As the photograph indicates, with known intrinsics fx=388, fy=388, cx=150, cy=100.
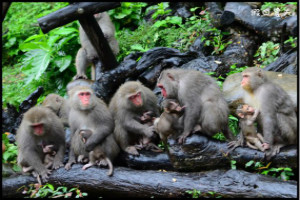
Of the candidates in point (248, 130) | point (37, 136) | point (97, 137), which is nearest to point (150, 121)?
point (97, 137)

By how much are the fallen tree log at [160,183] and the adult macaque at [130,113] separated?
2.29ft

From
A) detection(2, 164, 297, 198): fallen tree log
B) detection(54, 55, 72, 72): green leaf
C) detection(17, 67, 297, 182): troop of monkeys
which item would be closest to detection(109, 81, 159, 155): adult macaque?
detection(17, 67, 297, 182): troop of monkeys

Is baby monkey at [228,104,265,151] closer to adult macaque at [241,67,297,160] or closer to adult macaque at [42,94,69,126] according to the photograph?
adult macaque at [241,67,297,160]

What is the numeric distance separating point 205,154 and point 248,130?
819 millimetres

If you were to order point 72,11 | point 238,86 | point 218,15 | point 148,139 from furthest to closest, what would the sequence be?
point 218,15 → point 72,11 → point 238,86 → point 148,139

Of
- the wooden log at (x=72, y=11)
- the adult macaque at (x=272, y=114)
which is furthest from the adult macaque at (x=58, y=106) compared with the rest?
the adult macaque at (x=272, y=114)

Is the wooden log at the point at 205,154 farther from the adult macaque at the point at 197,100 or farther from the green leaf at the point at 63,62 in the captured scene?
the green leaf at the point at 63,62

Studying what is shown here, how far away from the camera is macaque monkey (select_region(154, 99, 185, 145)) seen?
6660mm

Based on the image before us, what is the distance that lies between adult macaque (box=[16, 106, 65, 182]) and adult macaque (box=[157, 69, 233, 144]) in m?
2.27

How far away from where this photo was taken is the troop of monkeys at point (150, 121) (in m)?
6.30

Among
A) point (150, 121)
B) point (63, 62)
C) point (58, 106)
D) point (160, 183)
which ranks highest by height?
point (63, 62)

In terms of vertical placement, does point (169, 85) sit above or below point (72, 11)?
below

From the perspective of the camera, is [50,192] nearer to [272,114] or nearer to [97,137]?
[97,137]

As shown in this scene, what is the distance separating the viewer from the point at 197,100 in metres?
6.67
